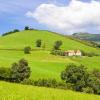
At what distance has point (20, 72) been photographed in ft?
387

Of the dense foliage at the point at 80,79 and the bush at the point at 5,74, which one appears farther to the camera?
the bush at the point at 5,74

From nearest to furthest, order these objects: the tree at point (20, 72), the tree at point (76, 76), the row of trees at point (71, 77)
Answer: the row of trees at point (71, 77), the tree at point (76, 76), the tree at point (20, 72)

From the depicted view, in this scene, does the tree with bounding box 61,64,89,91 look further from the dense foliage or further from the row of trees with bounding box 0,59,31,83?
the row of trees with bounding box 0,59,31,83

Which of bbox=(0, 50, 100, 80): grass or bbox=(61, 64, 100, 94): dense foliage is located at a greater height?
bbox=(0, 50, 100, 80): grass

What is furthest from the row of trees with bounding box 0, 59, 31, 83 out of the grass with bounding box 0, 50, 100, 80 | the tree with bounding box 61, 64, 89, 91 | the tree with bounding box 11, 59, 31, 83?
the tree with bounding box 61, 64, 89, 91

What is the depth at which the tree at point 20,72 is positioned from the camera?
114m

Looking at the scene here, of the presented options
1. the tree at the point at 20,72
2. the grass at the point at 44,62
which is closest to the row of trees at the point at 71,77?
the tree at the point at 20,72

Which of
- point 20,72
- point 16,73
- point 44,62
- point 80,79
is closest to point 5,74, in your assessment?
point 16,73

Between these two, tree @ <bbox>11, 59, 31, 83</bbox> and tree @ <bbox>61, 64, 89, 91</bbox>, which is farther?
tree @ <bbox>11, 59, 31, 83</bbox>

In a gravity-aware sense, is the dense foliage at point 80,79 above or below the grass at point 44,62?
below

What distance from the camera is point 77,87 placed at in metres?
107

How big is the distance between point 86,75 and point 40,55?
7121 cm

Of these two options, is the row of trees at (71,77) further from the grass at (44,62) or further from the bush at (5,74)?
the grass at (44,62)

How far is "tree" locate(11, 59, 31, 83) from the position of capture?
114 metres
